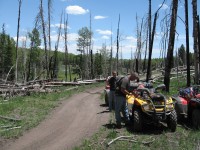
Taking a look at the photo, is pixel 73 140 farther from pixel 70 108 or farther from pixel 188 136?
pixel 70 108

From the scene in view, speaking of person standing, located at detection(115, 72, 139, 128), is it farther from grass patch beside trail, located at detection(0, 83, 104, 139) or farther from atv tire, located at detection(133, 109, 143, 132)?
grass patch beside trail, located at detection(0, 83, 104, 139)

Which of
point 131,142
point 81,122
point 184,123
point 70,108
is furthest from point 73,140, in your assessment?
point 70,108

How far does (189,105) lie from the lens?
12.0m

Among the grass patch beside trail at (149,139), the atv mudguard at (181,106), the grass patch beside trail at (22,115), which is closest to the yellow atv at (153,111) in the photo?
the grass patch beside trail at (149,139)

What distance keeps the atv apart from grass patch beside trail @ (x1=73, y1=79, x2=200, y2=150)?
43 cm

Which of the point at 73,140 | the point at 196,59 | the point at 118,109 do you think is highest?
the point at 196,59

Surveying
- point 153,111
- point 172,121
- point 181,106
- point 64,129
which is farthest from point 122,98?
point 64,129

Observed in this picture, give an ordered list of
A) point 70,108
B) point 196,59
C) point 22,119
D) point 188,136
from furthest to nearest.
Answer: point 196,59 → point 70,108 → point 22,119 → point 188,136

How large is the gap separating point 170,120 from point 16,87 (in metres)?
15.0

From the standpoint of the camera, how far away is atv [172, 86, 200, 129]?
38.1ft

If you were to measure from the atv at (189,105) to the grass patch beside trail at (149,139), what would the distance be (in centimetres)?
43

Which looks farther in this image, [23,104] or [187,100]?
[23,104]

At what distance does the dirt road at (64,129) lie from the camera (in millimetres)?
10366

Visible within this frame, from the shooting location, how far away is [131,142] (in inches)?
392
